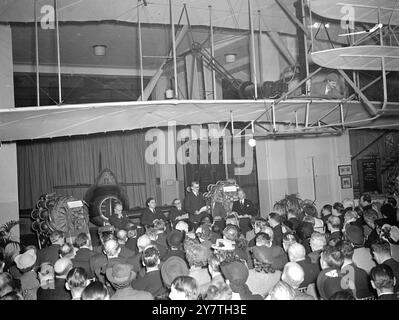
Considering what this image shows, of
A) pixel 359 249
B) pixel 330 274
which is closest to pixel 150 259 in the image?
pixel 330 274

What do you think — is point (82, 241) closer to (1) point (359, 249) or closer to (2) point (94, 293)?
(2) point (94, 293)

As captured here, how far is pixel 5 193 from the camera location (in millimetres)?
9805

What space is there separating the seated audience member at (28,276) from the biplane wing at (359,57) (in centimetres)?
488

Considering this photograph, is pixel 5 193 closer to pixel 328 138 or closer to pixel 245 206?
pixel 245 206

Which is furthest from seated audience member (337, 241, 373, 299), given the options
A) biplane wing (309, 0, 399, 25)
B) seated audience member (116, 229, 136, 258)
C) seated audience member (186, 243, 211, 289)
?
biplane wing (309, 0, 399, 25)

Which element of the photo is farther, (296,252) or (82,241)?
(82,241)

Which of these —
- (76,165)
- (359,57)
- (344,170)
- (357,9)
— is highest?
(357,9)

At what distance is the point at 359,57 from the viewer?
5.21 metres

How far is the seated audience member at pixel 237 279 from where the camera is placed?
3621 millimetres

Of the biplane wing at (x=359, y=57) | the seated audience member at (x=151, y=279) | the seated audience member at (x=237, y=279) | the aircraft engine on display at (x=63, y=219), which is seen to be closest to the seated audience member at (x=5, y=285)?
the seated audience member at (x=151, y=279)

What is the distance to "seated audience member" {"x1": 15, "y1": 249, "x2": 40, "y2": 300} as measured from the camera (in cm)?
446

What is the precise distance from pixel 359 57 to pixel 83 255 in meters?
5.15

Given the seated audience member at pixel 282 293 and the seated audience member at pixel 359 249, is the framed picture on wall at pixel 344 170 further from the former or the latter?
the seated audience member at pixel 282 293
